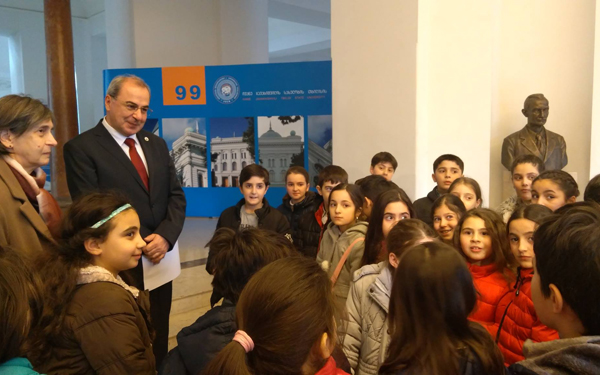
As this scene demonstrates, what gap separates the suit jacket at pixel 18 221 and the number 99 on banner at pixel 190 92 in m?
6.46

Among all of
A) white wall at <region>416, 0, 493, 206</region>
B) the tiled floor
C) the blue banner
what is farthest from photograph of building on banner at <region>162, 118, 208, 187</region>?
white wall at <region>416, 0, 493, 206</region>

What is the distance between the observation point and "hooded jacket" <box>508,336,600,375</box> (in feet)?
3.42

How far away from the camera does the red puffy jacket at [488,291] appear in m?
2.29

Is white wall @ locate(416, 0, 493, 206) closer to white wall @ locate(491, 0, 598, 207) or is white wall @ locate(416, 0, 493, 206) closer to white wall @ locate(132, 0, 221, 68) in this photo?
white wall @ locate(491, 0, 598, 207)

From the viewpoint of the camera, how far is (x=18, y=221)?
83.7 inches

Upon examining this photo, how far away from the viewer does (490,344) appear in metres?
1.44

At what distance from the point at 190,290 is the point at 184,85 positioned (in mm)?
Result: 4504

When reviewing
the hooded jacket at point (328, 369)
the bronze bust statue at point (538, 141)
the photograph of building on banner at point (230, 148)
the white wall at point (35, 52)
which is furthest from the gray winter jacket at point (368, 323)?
the white wall at point (35, 52)

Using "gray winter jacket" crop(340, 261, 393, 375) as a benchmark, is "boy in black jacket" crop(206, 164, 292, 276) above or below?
above

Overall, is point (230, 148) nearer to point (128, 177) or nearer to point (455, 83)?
point (455, 83)

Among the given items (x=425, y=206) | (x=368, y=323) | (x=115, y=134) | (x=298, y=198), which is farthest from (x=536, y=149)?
(x=115, y=134)

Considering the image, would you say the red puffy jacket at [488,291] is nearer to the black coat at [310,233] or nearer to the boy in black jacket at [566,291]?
the boy in black jacket at [566,291]

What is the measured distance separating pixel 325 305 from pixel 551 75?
20.6 ft

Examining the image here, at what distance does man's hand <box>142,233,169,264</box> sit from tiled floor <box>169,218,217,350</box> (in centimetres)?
153
